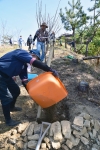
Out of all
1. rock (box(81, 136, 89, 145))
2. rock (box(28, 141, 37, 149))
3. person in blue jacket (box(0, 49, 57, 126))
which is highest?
person in blue jacket (box(0, 49, 57, 126))

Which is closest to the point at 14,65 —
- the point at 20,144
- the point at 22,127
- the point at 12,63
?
the point at 12,63

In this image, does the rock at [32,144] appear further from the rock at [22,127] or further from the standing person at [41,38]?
the standing person at [41,38]

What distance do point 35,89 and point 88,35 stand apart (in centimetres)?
936

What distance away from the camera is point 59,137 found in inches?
109

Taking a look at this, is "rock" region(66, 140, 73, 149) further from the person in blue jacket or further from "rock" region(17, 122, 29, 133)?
the person in blue jacket

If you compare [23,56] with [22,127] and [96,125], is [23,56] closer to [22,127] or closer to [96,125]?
[22,127]

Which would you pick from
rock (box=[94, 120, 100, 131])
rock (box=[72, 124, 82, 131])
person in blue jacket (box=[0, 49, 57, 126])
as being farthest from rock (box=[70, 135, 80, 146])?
person in blue jacket (box=[0, 49, 57, 126])

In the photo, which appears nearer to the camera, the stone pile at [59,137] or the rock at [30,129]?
the stone pile at [59,137]

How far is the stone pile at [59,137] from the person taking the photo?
277 cm

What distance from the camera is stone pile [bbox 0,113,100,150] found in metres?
2.77

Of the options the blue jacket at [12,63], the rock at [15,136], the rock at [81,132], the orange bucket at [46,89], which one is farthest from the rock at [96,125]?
the blue jacket at [12,63]

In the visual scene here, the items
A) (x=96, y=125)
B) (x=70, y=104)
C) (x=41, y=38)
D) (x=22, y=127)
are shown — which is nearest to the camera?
(x=22, y=127)

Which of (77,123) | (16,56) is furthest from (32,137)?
(16,56)

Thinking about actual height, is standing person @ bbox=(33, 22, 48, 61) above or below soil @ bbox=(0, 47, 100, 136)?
above
